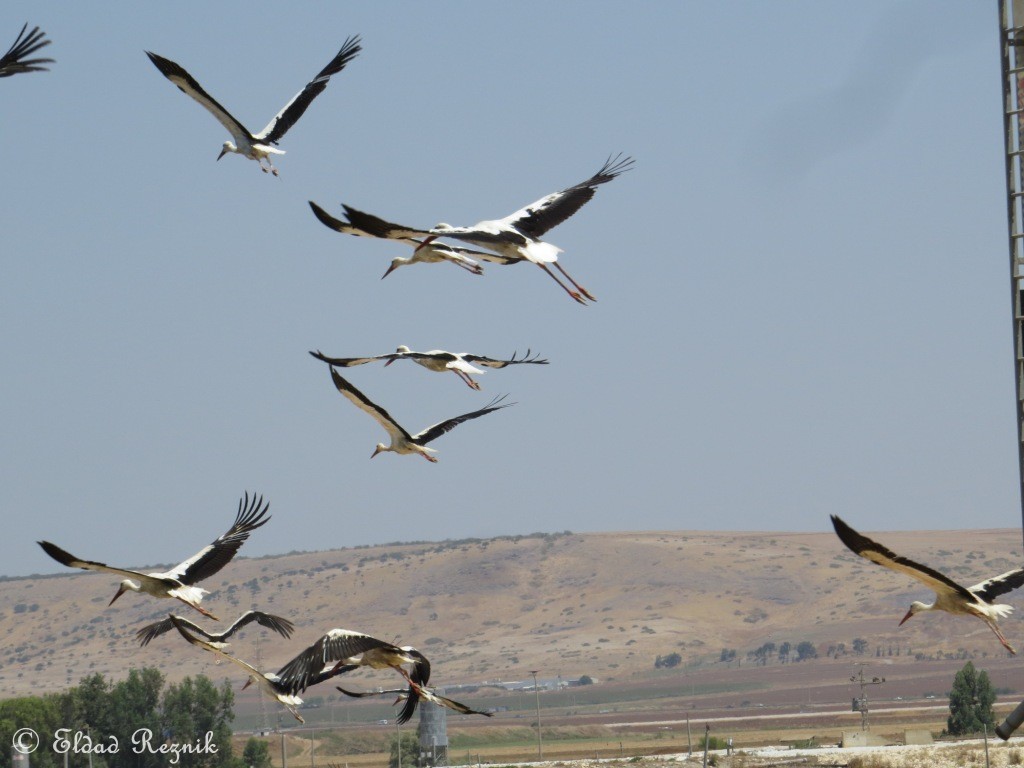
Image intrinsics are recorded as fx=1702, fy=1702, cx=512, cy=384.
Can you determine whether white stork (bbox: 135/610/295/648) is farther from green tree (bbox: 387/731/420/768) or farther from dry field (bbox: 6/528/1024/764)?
dry field (bbox: 6/528/1024/764)

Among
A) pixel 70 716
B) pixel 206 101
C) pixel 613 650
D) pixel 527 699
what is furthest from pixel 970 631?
pixel 206 101

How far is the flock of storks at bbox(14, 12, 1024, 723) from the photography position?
16828 mm

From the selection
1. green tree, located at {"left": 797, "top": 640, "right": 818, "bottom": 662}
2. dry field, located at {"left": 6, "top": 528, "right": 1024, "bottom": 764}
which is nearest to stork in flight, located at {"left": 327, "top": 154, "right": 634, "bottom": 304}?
dry field, located at {"left": 6, "top": 528, "right": 1024, "bottom": 764}

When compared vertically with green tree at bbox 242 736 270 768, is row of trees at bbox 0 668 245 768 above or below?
above

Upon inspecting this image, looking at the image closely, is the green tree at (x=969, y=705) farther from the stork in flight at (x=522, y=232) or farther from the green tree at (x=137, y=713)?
the stork in flight at (x=522, y=232)

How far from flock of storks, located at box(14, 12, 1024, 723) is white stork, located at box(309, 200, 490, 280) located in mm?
13

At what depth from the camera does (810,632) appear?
595ft

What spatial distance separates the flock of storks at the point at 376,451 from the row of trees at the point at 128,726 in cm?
4946

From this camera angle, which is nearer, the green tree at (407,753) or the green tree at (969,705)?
the green tree at (969,705)

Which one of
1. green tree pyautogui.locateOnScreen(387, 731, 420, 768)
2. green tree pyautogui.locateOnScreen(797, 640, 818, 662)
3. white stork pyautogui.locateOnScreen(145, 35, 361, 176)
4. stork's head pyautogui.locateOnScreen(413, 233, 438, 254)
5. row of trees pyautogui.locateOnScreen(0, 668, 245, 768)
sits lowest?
green tree pyautogui.locateOnScreen(387, 731, 420, 768)

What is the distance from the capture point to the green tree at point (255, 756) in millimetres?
77500

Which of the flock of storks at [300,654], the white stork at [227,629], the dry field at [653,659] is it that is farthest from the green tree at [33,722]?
the flock of storks at [300,654]

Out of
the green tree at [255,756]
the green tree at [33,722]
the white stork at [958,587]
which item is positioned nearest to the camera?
the white stork at [958,587]

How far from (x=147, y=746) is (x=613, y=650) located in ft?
362
